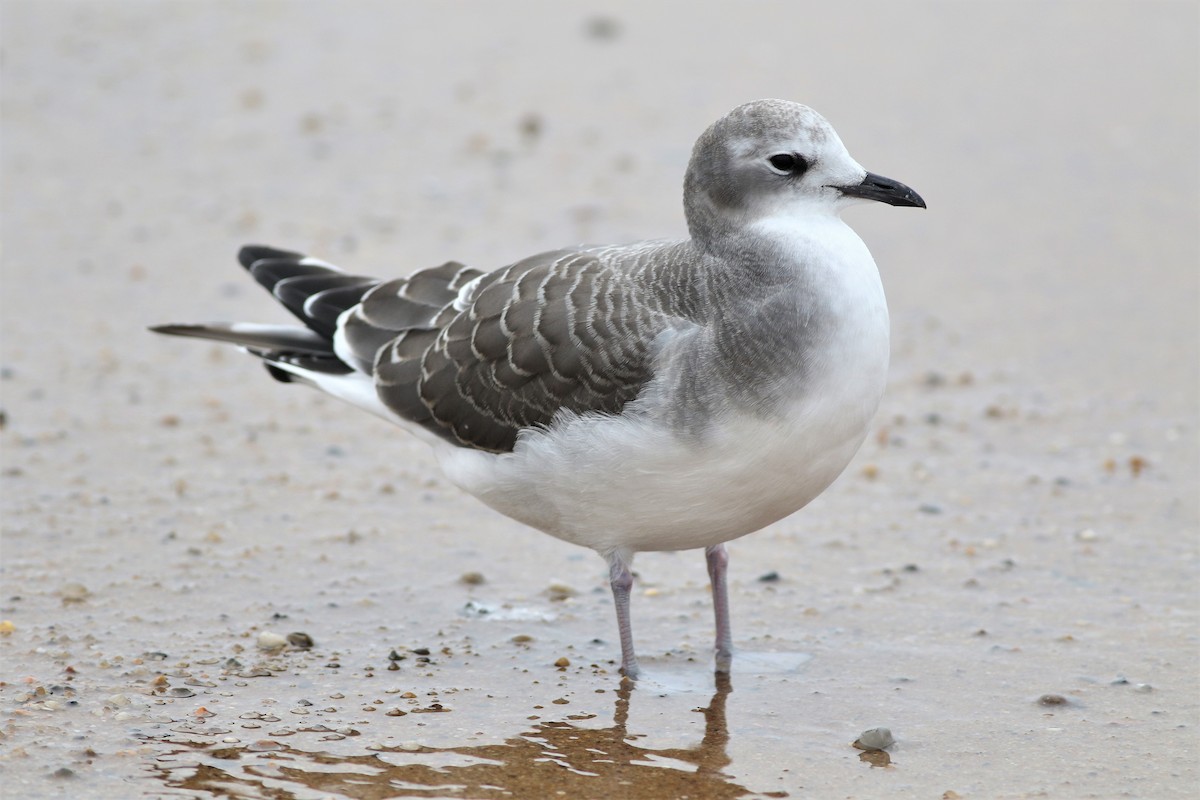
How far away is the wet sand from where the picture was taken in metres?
6.07

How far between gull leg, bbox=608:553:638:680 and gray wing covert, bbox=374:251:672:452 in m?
0.68

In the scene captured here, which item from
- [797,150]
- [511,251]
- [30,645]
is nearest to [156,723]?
[30,645]

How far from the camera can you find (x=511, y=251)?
35.4ft

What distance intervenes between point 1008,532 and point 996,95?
593 cm

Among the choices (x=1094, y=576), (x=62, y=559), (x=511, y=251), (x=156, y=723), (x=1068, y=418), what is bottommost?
(x=156, y=723)

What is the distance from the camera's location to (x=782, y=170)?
6.21m

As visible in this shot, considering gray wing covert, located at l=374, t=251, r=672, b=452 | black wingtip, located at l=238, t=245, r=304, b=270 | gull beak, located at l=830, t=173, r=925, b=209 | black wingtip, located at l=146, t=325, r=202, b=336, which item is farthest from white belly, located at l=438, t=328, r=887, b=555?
black wingtip, located at l=238, t=245, r=304, b=270

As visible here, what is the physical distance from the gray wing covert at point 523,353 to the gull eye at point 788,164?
73 cm

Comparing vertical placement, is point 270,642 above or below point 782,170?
below

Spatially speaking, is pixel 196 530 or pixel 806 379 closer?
pixel 806 379

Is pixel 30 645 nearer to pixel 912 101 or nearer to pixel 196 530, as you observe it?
pixel 196 530

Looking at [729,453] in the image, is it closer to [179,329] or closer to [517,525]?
[517,525]

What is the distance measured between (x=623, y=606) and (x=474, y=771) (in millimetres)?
1154

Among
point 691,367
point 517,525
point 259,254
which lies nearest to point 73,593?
point 259,254
